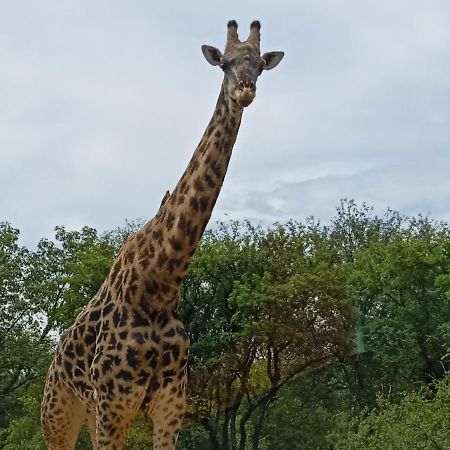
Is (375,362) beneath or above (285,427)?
above

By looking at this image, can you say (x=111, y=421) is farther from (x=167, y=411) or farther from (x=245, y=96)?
(x=245, y=96)

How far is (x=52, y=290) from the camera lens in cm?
3042

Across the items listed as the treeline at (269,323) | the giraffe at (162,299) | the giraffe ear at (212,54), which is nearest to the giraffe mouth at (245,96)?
the giraffe at (162,299)

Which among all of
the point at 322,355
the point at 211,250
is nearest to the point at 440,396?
the point at 322,355

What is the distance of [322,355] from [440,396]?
8873 millimetres

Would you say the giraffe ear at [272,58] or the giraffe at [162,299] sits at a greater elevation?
the giraffe ear at [272,58]

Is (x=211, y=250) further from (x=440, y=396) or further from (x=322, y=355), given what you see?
(x=440, y=396)

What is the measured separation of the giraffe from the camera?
717 centimetres

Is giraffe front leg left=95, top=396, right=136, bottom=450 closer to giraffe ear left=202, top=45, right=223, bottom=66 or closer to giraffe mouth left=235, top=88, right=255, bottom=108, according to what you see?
giraffe mouth left=235, top=88, right=255, bottom=108

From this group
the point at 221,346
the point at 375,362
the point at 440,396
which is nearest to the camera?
the point at 440,396

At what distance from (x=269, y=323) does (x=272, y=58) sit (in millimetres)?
19130

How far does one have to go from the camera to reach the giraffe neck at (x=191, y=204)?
7.16 meters

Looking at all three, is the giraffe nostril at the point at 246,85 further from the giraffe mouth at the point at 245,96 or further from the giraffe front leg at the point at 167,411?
the giraffe front leg at the point at 167,411

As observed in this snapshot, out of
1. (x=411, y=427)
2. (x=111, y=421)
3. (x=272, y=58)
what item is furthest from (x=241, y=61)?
(x=411, y=427)
